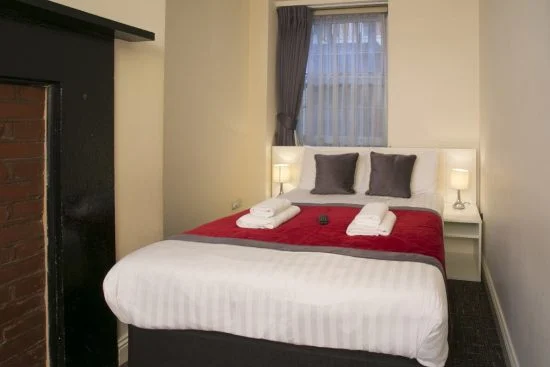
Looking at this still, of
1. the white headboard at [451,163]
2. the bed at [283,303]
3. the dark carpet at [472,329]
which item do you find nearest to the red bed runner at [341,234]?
the bed at [283,303]

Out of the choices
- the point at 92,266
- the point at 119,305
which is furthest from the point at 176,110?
the point at 119,305

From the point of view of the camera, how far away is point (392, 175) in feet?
12.3

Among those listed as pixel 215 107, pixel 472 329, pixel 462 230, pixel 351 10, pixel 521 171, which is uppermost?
pixel 351 10

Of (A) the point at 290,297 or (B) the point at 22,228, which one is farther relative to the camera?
(B) the point at 22,228

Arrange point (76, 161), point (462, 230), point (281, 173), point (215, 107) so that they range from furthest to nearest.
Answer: point (281, 173) < point (215, 107) < point (462, 230) < point (76, 161)

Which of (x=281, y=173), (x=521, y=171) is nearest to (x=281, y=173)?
(x=281, y=173)

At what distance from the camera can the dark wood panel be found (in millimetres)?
1780

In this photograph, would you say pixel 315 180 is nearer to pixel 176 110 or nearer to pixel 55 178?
pixel 176 110

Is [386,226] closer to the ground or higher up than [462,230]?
higher up

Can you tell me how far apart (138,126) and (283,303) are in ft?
3.90

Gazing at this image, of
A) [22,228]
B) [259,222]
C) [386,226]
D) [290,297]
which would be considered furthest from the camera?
[259,222]

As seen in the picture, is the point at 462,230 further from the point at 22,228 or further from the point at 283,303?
the point at 22,228

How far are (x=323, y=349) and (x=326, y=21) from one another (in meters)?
3.94

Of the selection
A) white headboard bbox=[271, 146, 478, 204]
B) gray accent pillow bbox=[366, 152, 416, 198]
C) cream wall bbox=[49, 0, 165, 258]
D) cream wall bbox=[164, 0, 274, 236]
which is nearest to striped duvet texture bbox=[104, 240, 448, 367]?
cream wall bbox=[49, 0, 165, 258]
